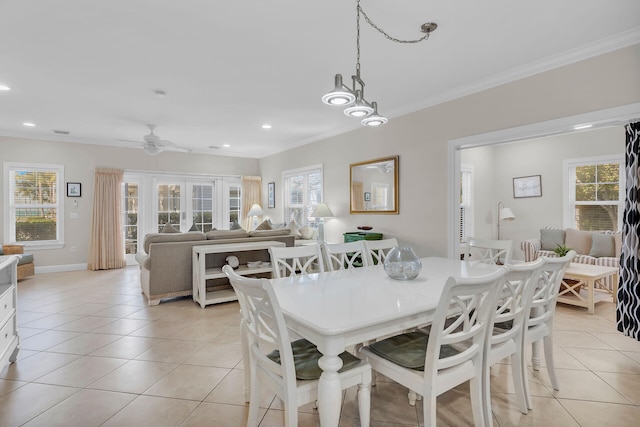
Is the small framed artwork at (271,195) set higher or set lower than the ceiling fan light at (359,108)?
lower

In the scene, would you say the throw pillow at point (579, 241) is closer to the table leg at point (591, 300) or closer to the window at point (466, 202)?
the window at point (466, 202)

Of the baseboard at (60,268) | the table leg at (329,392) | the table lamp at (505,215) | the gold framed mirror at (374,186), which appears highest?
the gold framed mirror at (374,186)

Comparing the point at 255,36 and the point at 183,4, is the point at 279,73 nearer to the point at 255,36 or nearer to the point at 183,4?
the point at 255,36

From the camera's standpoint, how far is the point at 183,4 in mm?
2186

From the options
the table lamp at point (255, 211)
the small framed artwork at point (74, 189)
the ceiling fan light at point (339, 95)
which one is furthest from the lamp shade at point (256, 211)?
the ceiling fan light at point (339, 95)

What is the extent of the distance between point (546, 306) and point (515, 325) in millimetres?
474

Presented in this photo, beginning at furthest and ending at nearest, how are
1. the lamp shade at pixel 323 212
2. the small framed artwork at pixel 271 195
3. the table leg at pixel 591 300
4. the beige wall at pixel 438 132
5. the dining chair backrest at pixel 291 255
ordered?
the small framed artwork at pixel 271 195 → the lamp shade at pixel 323 212 → the table leg at pixel 591 300 → the beige wall at pixel 438 132 → the dining chair backrest at pixel 291 255

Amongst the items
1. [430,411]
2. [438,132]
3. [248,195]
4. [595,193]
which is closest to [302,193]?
[248,195]

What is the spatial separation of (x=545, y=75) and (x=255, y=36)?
2.70 meters

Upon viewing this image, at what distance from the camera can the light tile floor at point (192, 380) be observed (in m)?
1.86

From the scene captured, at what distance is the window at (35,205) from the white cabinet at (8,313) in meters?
4.24

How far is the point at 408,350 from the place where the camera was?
1.68 m

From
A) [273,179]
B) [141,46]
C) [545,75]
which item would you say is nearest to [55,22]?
[141,46]

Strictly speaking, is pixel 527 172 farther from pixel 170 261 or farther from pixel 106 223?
pixel 106 223
